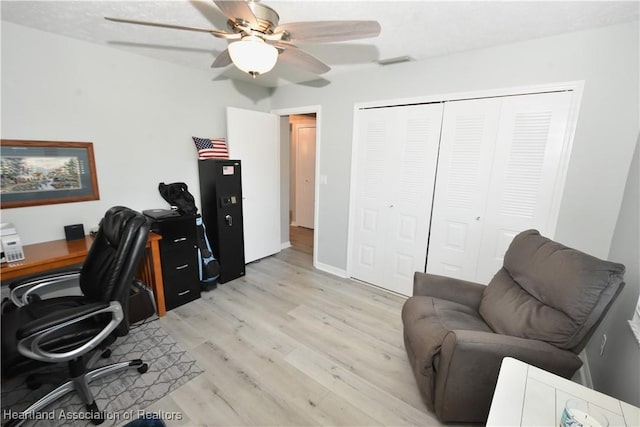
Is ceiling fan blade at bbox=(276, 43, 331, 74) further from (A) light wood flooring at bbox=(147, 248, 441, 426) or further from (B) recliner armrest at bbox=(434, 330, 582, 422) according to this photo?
(A) light wood flooring at bbox=(147, 248, 441, 426)

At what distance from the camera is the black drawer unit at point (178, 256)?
8.25ft

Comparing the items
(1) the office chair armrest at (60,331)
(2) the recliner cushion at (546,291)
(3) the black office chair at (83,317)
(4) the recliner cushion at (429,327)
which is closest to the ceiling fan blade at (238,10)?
(3) the black office chair at (83,317)

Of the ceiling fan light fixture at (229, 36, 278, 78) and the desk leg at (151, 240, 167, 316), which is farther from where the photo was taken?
the desk leg at (151, 240, 167, 316)

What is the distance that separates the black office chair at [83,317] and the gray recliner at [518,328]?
171cm

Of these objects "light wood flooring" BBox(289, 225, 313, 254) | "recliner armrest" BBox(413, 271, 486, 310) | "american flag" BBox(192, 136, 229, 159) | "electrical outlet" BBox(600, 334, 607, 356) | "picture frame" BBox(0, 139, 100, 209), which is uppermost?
"american flag" BBox(192, 136, 229, 159)

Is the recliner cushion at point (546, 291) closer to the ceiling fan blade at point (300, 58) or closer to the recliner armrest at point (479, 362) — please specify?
the recliner armrest at point (479, 362)

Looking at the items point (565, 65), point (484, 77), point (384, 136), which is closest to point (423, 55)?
point (484, 77)

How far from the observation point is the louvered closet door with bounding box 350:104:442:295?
2650 millimetres

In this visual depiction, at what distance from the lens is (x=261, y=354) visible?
6.81 feet

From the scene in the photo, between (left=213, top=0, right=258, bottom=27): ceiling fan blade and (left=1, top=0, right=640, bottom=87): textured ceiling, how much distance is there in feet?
1.56

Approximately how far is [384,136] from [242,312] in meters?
2.23

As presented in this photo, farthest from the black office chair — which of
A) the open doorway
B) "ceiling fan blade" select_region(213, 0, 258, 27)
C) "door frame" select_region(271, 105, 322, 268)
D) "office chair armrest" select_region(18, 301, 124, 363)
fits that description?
the open doorway

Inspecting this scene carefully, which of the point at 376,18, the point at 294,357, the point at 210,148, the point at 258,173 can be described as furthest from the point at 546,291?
the point at 210,148

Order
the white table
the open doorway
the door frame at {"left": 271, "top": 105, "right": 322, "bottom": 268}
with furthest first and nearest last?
1. the open doorway
2. the door frame at {"left": 271, "top": 105, "right": 322, "bottom": 268}
3. the white table
